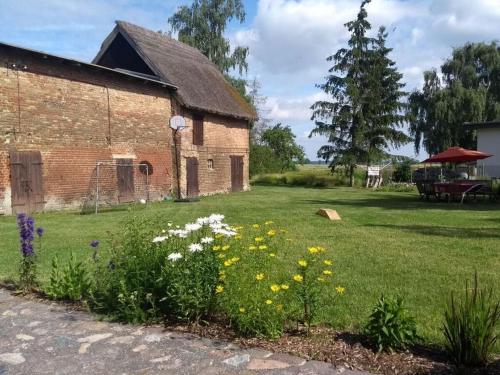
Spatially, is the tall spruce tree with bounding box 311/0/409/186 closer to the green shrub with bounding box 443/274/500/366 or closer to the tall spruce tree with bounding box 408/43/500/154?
the tall spruce tree with bounding box 408/43/500/154

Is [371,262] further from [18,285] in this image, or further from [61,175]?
[61,175]

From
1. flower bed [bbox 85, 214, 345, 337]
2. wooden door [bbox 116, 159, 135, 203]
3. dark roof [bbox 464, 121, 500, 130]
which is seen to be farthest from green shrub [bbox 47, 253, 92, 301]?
dark roof [bbox 464, 121, 500, 130]

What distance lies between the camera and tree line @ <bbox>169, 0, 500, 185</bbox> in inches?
1268

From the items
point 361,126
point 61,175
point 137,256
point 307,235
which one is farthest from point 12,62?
point 361,126

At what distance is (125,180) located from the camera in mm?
19547

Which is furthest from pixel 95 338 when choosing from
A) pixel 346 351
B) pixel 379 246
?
pixel 379 246

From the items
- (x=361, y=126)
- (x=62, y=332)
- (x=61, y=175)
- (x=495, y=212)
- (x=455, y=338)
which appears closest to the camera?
(x=455, y=338)

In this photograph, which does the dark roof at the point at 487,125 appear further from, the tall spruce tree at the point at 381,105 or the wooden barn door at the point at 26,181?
the wooden barn door at the point at 26,181

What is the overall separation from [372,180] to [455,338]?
3034 centimetres

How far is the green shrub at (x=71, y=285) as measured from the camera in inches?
202

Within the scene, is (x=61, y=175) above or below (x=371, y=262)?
above

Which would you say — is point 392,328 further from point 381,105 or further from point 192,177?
point 381,105

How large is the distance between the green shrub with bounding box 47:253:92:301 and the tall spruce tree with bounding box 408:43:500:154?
3191 centimetres

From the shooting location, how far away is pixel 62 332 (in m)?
4.26
